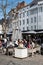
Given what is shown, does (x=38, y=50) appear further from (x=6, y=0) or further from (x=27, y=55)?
(x=6, y=0)

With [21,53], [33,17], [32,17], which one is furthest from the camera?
[32,17]

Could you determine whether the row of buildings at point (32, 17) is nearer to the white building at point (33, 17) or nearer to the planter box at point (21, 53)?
the white building at point (33, 17)

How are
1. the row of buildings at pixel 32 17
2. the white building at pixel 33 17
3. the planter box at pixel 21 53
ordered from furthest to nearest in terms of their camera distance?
1. the white building at pixel 33 17
2. the row of buildings at pixel 32 17
3. the planter box at pixel 21 53

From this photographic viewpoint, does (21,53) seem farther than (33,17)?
No

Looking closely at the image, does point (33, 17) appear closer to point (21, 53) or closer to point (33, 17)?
point (33, 17)

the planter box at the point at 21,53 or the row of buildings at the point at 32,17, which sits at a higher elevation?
the row of buildings at the point at 32,17

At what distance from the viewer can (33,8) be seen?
63.4 metres

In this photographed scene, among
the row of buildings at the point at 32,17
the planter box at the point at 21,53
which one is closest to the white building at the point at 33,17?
the row of buildings at the point at 32,17

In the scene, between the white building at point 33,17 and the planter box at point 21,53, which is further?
the white building at point 33,17

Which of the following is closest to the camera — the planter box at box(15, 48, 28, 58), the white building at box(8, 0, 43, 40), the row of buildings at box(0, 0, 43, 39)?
the planter box at box(15, 48, 28, 58)

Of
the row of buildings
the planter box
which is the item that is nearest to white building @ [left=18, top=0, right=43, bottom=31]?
the row of buildings

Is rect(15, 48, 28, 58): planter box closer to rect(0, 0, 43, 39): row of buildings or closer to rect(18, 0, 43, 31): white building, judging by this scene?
rect(0, 0, 43, 39): row of buildings

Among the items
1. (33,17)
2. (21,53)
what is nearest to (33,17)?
(33,17)

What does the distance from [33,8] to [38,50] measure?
154 feet
